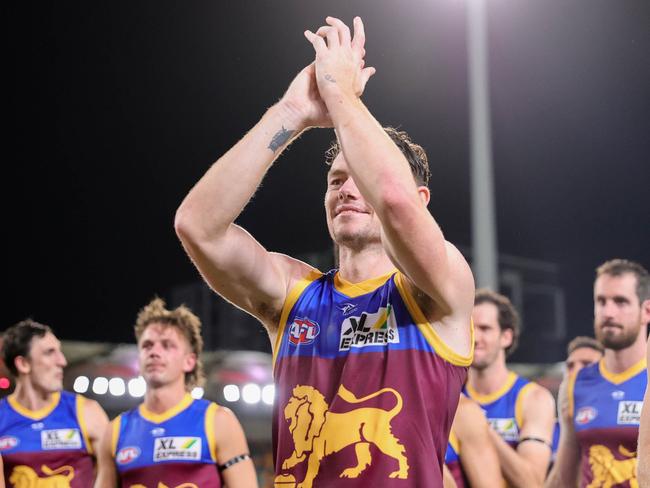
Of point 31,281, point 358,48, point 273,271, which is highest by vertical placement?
point 31,281

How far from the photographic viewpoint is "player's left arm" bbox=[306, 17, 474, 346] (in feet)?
9.09

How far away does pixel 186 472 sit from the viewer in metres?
6.11

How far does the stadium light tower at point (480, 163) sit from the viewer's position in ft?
30.4

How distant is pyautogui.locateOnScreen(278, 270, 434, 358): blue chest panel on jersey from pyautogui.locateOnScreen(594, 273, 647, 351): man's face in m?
3.70

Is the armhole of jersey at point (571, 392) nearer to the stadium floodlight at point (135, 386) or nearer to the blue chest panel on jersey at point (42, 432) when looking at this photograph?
the blue chest panel on jersey at point (42, 432)

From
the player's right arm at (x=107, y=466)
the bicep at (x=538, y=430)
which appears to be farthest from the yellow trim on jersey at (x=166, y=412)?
the bicep at (x=538, y=430)

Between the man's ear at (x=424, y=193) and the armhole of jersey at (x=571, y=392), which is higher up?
the man's ear at (x=424, y=193)

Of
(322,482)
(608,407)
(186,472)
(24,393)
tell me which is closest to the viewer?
(322,482)

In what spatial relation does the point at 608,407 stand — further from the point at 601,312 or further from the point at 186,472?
the point at 186,472

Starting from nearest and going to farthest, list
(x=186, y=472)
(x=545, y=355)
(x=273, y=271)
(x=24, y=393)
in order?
(x=273, y=271)
(x=186, y=472)
(x=24, y=393)
(x=545, y=355)

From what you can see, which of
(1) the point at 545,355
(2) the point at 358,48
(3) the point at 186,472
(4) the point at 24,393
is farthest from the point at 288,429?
(1) the point at 545,355

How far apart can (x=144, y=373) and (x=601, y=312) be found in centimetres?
322

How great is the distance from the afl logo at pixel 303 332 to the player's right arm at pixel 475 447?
2509 mm

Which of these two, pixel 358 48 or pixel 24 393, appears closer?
pixel 358 48
